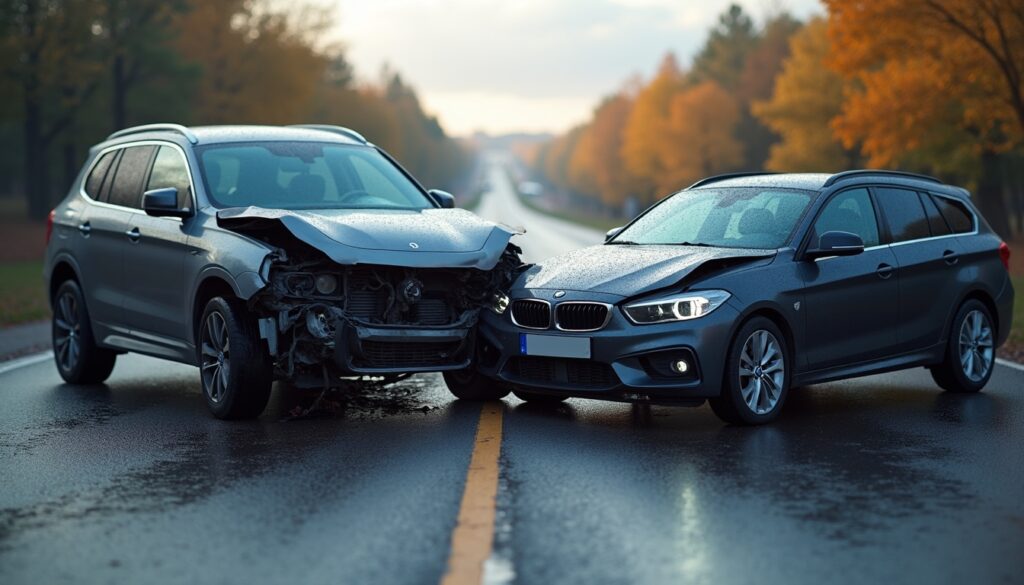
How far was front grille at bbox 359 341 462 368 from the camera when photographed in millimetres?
8648

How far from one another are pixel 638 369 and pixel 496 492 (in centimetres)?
206

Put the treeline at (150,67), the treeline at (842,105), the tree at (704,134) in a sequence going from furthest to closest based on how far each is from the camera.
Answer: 1. the tree at (704,134)
2. the treeline at (150,67)
3. the treeline at (842,105)

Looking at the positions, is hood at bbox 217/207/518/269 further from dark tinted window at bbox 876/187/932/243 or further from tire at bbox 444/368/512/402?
dark tinted window at bbox 876/187/932/243

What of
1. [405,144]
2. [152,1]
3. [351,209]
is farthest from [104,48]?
[405,144]

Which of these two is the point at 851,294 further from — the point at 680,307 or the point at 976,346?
the point at 976,346

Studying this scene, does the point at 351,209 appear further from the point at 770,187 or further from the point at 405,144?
the point at 405,144

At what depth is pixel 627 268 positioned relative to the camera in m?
8.89

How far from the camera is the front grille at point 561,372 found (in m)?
8.51

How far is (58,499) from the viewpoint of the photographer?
6.54 metres

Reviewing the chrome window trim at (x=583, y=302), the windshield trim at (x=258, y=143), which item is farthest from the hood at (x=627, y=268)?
the windshield trim at (x=258, y=143)

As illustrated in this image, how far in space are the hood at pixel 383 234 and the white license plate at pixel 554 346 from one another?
546 millimetres

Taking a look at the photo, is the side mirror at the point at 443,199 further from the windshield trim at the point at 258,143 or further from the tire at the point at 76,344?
the tire at the point at 76,344

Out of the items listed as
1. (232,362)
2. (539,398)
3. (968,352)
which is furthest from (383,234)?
(968,352)

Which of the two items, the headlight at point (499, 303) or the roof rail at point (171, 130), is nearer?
the headlight at point (499, 303)
